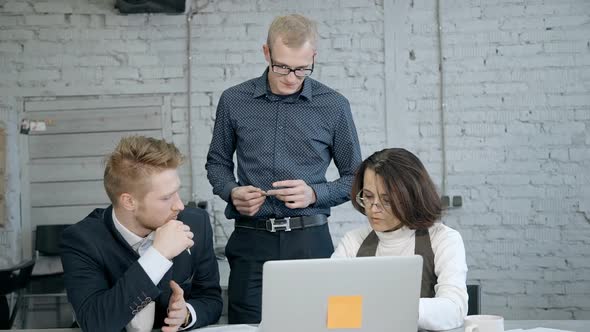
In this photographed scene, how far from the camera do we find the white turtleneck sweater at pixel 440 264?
2164 millimetres

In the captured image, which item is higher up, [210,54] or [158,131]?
[210,54]

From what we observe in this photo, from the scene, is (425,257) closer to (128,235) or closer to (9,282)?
(128,235)

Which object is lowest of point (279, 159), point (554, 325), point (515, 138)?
point (554, 325)

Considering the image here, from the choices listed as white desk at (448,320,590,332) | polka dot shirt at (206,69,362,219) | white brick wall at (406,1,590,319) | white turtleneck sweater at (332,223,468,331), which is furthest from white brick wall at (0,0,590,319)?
white desk at (448,320,590,332)

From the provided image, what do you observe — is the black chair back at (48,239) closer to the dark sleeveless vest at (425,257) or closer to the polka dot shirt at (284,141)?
the polka dot shirt at (284,141)

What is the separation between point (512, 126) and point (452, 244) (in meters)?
2.80

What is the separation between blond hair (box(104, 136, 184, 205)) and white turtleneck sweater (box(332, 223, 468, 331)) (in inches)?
24.2

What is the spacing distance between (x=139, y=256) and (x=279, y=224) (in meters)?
0.70

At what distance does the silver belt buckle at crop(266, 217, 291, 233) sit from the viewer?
9.70 feet

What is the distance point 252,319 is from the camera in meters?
2.97

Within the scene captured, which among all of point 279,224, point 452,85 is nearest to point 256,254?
point 279,224

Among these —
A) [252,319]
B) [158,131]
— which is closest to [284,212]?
[252,319]

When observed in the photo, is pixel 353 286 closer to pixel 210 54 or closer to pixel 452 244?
pixel 452 244

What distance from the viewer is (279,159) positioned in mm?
3033
